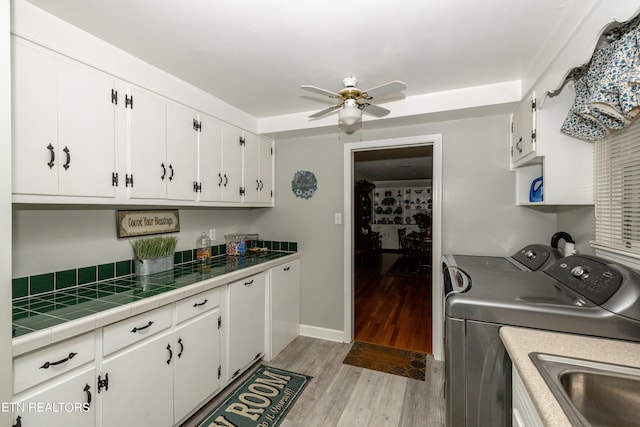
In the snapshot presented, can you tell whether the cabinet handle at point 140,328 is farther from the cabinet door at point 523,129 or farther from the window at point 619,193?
the cabinet door at point 523,129

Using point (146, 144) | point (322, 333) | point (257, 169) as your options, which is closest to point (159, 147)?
point (146, 144)

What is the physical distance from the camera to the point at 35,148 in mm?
1378

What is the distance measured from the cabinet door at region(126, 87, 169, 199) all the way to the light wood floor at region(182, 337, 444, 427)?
1.57 metres

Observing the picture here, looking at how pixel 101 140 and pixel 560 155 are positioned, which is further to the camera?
pixel 560 155

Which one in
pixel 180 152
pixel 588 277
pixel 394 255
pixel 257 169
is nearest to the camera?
pixel 588 277

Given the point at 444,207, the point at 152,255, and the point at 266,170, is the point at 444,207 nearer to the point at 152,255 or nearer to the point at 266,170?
the point at 266,170

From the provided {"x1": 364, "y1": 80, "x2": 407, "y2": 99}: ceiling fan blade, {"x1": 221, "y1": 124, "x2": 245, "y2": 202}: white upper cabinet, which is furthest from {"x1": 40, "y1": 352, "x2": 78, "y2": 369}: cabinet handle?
{"x1": 364, "y1": 80, "x2": 407, "y2": 99}: ceiling fan blade

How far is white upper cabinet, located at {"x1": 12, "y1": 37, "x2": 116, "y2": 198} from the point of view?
1.33m

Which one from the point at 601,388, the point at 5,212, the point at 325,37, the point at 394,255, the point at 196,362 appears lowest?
the point at 394,255

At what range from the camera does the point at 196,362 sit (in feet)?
6.27

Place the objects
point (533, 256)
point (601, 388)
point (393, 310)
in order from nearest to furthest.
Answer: point (601, 388) < point (533, 256) < point (393, 310)

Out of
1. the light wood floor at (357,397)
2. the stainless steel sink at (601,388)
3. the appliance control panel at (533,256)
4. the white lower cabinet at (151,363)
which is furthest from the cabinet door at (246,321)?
the appliance control panel at (533,256)

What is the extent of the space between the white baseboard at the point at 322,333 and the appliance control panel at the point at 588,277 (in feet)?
6.60

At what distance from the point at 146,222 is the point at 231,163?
0.86 metres
